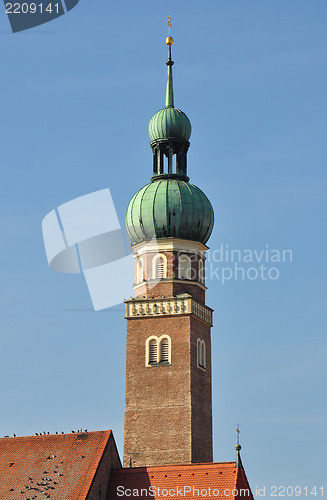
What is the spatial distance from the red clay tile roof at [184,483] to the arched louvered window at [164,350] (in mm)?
6872

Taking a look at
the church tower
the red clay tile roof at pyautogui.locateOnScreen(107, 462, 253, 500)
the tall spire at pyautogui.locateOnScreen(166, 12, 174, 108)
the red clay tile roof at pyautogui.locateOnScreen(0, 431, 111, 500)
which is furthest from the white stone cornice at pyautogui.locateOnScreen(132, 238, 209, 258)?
the red clay tile roof at pyautogui.locateOnScreen(107, 462, 253, 500)

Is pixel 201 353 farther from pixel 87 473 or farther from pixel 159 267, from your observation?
pixel 87 473

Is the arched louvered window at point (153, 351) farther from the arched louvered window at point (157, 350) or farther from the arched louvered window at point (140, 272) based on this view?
the arched louvered window at point (140, 272)

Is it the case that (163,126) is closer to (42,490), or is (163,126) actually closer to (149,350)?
(149,350)

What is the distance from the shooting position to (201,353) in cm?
6675

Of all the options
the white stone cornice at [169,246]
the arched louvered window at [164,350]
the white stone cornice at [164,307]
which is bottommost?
the arched louvered window at [164,350]

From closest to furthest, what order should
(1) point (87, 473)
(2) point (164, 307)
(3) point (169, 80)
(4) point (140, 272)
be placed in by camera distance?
(1) point (87, 473) < (2) point (164, 307) < (4) point (140, 272) < (3) point (169, 80)

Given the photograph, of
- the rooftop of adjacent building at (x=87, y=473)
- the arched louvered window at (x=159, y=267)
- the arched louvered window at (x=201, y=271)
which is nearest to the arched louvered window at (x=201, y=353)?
the arched louvered window at (x=201, y=271)

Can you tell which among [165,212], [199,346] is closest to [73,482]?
[199,346]

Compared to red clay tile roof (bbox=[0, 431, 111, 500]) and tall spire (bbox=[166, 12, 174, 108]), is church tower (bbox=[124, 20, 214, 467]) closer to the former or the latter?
tall spire (bbox=[166, 12, 174, 108])

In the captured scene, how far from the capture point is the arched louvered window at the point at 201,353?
66312 millimetres

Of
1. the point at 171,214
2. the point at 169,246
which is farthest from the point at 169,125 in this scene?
the point at 169,246

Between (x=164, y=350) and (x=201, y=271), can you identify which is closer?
(x=164, y=350)

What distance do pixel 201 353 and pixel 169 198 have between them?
824cm
